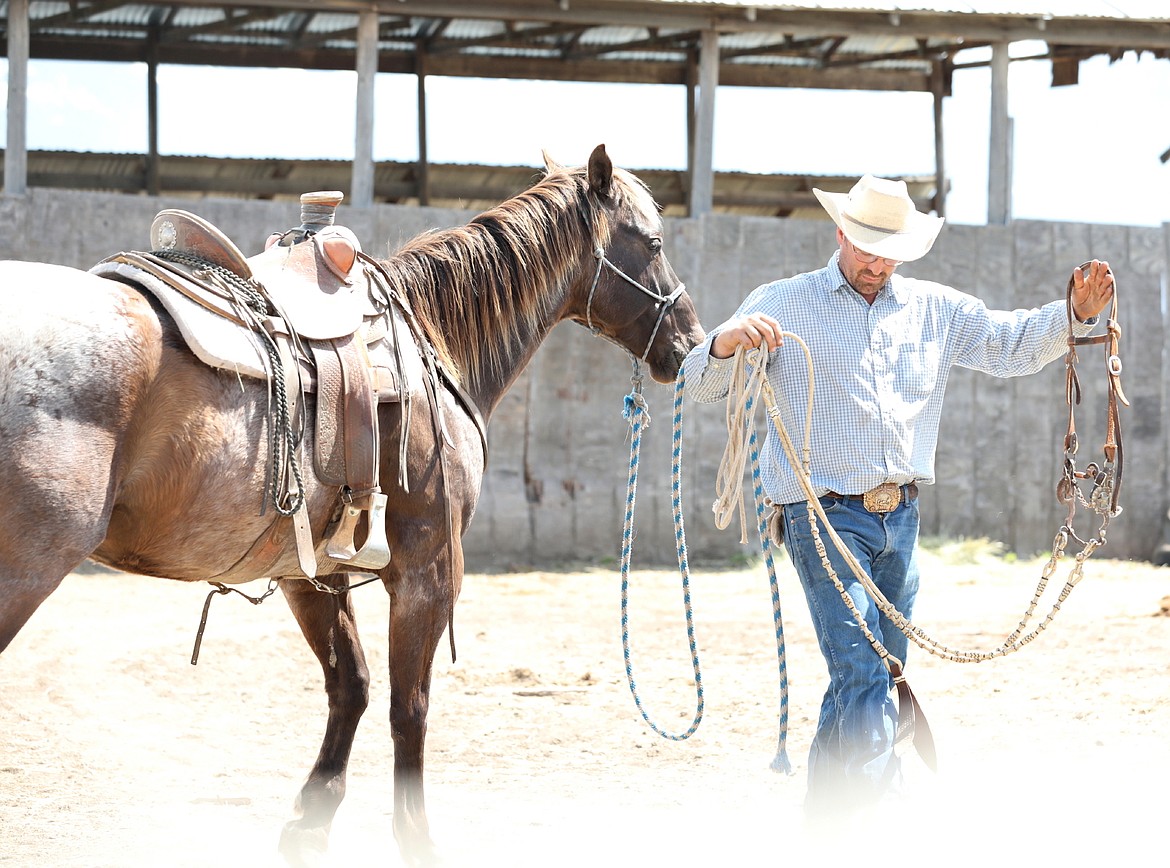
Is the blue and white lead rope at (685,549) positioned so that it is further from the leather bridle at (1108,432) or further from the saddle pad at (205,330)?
the saddle pad at (205,330)

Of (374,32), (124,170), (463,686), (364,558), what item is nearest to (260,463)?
(364,558)

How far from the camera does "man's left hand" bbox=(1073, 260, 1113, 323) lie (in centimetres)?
321

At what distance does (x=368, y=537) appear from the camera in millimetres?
3193

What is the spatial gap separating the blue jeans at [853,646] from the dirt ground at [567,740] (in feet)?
0.50

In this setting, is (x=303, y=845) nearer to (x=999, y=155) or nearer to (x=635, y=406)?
(x=635, y=406)

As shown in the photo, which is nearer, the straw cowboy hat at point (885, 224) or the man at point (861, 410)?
the man at point (861, 410)

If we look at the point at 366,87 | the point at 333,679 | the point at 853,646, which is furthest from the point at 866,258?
the point at 366,87

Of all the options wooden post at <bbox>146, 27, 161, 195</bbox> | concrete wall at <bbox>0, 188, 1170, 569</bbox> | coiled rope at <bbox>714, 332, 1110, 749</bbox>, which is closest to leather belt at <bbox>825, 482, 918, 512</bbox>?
coiled rope at <bbox>714, 332, 1110, 749</bbox>

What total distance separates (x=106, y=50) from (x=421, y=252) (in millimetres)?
12217

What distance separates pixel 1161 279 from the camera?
10.2 metres

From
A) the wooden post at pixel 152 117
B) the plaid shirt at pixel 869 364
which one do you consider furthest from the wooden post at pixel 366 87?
the plaid shirt at pixel 869 364

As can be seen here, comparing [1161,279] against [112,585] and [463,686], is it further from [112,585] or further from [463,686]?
[112,585]

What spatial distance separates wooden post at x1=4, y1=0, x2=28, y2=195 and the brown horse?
6.74 meters

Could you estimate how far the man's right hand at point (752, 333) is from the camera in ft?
10.1
